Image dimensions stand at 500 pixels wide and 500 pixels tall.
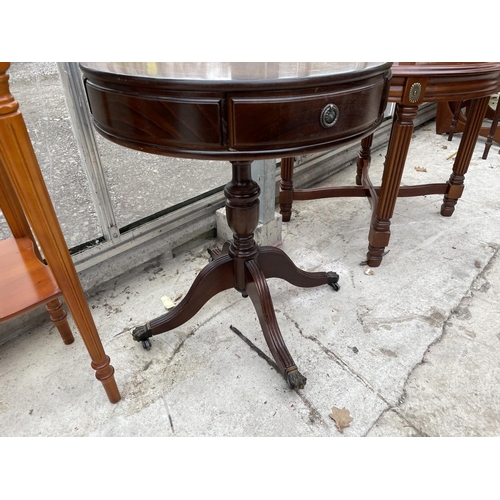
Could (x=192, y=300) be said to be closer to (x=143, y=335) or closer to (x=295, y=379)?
(x=143, y=335)

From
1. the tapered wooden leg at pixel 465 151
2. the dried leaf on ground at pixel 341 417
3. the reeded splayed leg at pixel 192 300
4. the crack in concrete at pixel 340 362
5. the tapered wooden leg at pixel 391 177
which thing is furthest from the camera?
the tapered wooden leg at pixel 465 151

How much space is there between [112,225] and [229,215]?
0.57 meters

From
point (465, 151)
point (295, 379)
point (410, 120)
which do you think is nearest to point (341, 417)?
point (295, 379)

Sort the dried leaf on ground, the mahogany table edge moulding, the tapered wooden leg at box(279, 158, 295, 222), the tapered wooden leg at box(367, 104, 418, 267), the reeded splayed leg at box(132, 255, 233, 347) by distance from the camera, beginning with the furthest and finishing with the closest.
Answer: the tapered wooden leg at box(279, 158, 295, 222), the tapered wooden leg at box(367, 104, 418, 267), the reeded splayed leg at box(132, 255, 233, 347), the dried leaf on ground, the mahogany table edge moulding

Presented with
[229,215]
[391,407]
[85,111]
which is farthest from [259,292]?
[85,111]

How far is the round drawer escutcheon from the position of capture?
0.77m

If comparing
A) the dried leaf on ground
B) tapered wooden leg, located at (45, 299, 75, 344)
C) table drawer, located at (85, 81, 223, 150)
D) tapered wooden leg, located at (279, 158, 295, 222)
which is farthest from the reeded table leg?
tapered wooden leg, located at (279, 158, 295, 222)

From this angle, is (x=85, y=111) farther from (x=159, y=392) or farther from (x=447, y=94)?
(x=447, y=94)

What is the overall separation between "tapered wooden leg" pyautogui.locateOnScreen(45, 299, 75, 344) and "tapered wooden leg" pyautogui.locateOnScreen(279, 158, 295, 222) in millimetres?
1157

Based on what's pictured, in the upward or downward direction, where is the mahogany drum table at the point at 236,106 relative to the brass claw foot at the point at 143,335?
upward

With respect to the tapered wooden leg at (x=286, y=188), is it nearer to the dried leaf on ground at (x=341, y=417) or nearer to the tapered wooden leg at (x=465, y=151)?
the tapered wooden leg at (x=465, y=151)

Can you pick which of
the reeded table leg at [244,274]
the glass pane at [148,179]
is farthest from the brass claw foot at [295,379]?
the glass pane at [148,179]

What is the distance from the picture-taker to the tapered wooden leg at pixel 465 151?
1.77 meters

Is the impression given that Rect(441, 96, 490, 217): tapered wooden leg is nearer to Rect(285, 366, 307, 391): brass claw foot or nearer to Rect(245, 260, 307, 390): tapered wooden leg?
Rect(245, 260, 307, 390): tapered wooden leg
